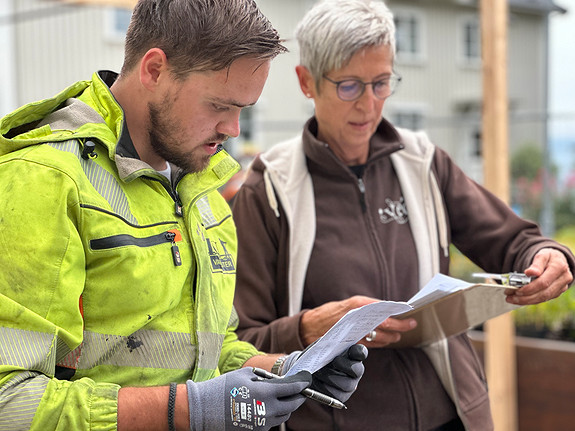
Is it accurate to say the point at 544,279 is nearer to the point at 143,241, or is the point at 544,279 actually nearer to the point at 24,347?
the point at 143,241

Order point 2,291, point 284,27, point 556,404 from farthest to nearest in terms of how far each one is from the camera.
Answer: point 284,27, point 556,404, point 2,291

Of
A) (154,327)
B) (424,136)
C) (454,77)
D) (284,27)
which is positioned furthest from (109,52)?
(154,327)

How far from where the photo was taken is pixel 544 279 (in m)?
2.03

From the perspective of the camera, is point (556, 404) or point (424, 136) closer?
point (424, 136)

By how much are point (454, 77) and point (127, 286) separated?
14778mm

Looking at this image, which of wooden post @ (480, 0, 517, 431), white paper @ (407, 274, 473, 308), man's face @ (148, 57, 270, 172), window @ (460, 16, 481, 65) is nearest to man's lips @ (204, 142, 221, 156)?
man's face @ (148, 57, 270, 172)

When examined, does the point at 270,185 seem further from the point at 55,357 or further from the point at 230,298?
the point at 55,357

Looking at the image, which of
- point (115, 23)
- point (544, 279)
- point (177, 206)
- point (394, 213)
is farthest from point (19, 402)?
point (115, 23)

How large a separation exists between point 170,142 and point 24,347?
473 millimetres

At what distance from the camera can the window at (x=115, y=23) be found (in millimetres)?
12188

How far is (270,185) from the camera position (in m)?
2.19

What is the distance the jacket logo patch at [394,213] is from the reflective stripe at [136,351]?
864mm

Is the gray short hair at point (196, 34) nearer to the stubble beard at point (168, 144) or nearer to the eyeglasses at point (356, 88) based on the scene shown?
the stubble beard at point (168, 144)

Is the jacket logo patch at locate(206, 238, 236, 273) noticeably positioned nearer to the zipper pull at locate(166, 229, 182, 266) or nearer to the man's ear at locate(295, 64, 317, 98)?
the zipper pull at locate(166, 229, 182, 266)
